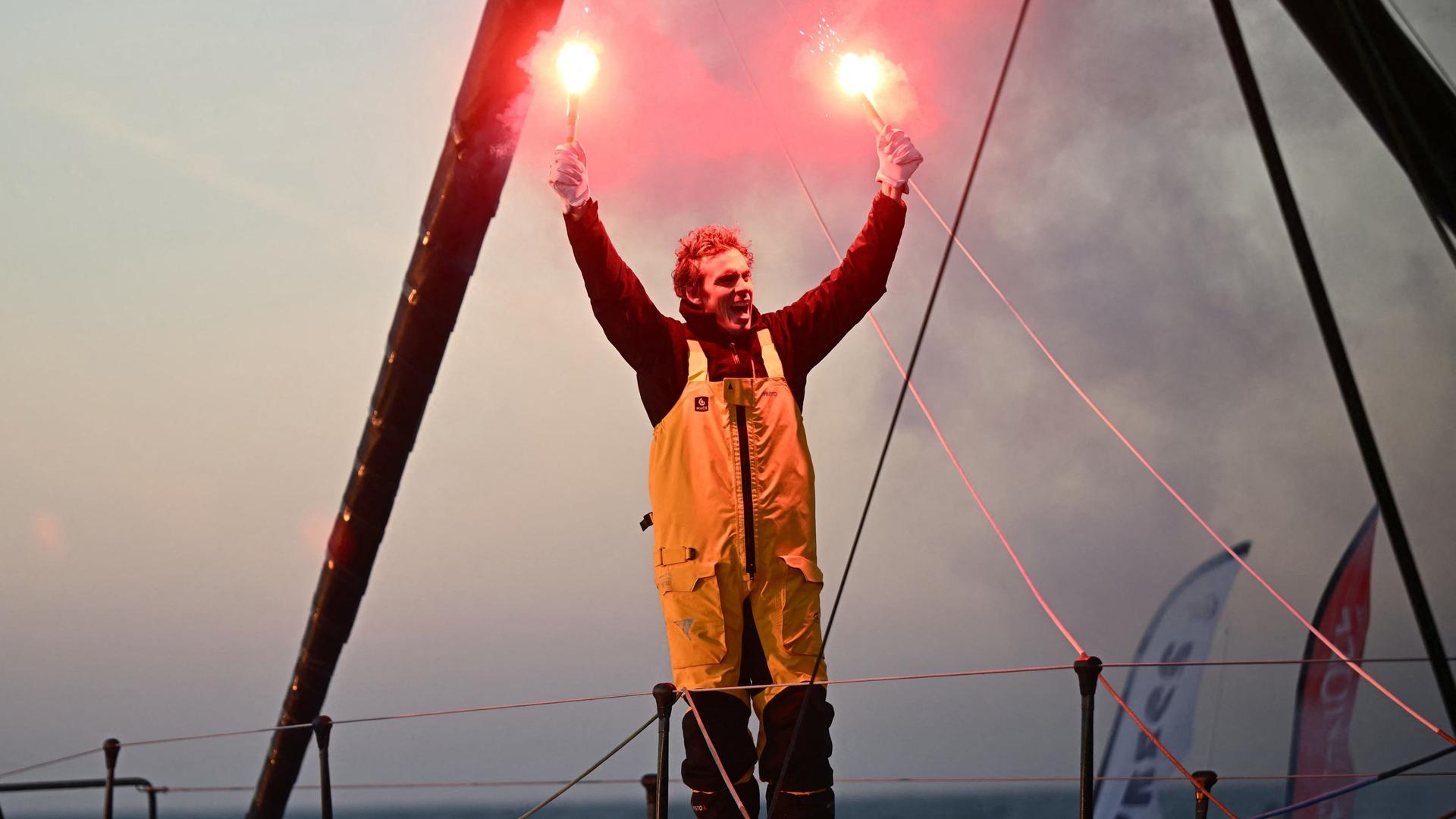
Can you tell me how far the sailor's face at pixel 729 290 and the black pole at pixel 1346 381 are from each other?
1927 millimetres

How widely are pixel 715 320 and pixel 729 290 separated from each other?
0.31 feet

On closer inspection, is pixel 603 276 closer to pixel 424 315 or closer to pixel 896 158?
pixel 896 158

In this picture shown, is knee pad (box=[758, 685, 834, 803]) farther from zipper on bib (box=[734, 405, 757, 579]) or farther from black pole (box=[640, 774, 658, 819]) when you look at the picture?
black pole (box=[640, 774, 658, 819])

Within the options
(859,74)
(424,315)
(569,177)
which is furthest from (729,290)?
(424,315)

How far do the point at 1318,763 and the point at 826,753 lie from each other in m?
5.50

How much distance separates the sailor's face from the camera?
3754 millimetres

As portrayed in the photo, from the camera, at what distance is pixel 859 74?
13.8 feet

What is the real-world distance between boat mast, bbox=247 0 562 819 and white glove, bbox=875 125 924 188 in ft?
5.27

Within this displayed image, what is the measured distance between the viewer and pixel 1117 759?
32.4ft

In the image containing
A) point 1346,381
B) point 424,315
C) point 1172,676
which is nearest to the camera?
point 1346,381

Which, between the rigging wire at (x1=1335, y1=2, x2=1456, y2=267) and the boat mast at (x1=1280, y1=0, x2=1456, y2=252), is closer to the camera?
the rigging wire at (x1=1335, y1=2, x2=1456, y2=267)

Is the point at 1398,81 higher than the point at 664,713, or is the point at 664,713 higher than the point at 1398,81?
the point at 1398,81

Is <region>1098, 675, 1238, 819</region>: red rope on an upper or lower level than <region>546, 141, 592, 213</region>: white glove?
lower

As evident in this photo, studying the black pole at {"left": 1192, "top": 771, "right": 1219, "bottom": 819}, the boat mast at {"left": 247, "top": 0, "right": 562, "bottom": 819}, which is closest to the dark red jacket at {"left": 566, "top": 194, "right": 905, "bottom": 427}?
the black pole at {"left": 1192, "top": 771, "right": 1219, "bottom": 819}
